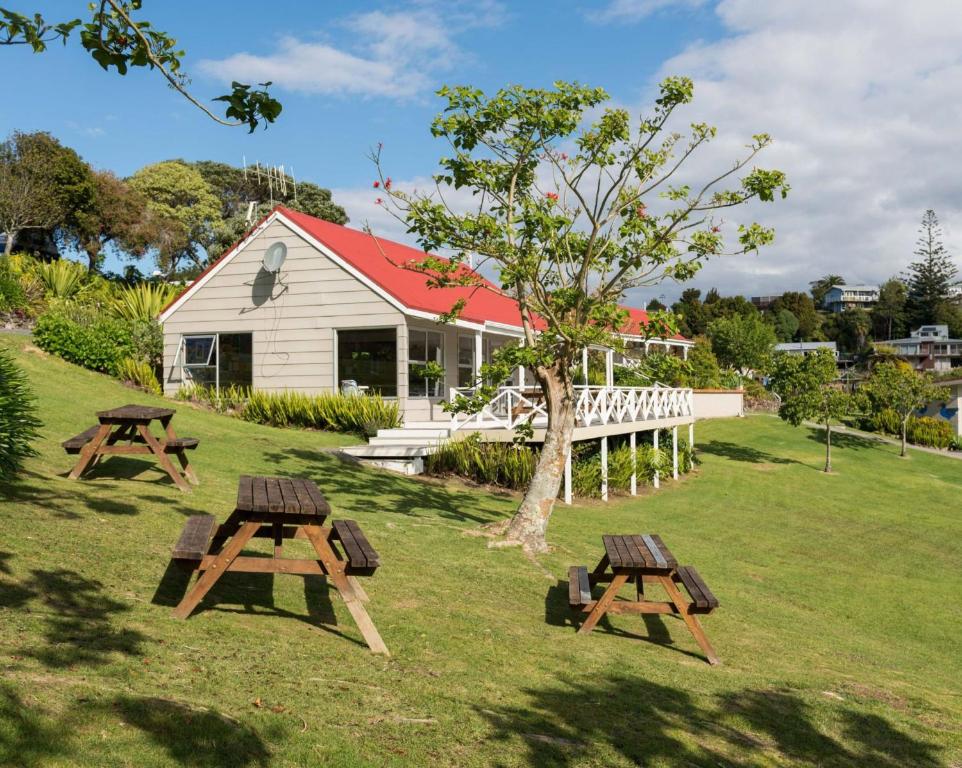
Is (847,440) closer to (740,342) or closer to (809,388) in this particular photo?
(809,388)

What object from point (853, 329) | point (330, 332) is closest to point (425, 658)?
point (330, 332)

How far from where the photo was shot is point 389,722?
4582 mm

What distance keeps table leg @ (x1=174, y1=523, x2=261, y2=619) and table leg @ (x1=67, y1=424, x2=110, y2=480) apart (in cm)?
520

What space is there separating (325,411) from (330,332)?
235 cm

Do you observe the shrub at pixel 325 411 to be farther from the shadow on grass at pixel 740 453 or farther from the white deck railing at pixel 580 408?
the shadow on grass at pixel 740 453

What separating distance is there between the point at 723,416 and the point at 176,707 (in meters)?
40.1

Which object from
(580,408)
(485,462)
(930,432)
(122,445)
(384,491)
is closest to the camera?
(122,445)

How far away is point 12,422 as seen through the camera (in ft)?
28.2

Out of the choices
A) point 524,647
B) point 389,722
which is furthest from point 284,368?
point 389,722

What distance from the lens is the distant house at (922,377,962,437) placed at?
128ft

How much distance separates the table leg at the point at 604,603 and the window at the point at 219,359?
56.0 ft

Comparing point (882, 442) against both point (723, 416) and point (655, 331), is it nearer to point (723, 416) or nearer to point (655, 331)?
point (723, 416)

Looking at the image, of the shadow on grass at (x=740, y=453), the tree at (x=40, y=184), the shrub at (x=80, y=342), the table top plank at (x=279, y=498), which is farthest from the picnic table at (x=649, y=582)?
the tree at (x=40, y=184)

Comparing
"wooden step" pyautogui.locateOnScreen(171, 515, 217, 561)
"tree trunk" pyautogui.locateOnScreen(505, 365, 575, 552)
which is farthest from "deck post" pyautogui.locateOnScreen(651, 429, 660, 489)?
"wooden step" pyautogui.locateOnScreen(171, 515, 217, 561)
